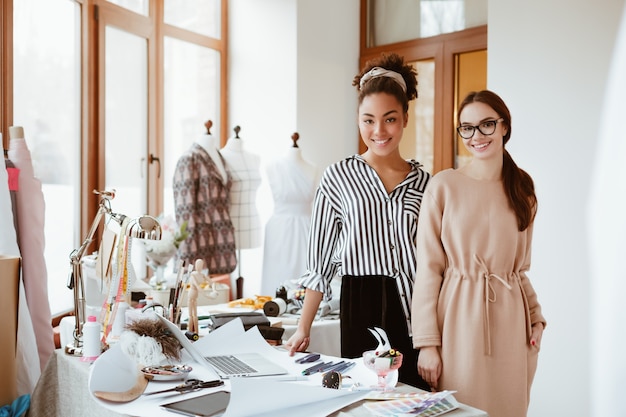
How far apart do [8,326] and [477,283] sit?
1467 mm

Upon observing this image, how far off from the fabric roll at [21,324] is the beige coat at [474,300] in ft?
4.56

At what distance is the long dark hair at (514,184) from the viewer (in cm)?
190

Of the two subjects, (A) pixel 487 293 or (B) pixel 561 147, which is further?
(B) pixel 561 147

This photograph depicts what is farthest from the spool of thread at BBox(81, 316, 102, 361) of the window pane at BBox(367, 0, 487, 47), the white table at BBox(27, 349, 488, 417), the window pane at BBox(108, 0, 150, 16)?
the window pane at BBox(367, 0, 487, 47)

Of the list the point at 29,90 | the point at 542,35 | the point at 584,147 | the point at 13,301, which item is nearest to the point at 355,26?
the point at 542,35

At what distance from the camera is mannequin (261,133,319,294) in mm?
4242

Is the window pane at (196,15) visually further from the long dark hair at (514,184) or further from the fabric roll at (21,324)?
the long dark hair at (514,184)

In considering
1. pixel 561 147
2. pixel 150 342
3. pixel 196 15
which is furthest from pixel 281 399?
pixel 196 15

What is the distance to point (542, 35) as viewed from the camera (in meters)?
3.42

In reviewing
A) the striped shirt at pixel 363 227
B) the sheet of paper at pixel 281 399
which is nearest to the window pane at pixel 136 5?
the striped shirt at pixel 363 227

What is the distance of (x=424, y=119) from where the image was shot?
15.3ft

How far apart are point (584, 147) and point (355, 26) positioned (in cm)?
228

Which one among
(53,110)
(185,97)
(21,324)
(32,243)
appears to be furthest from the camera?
(185,97)

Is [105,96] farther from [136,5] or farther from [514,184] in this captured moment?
[514,184]
